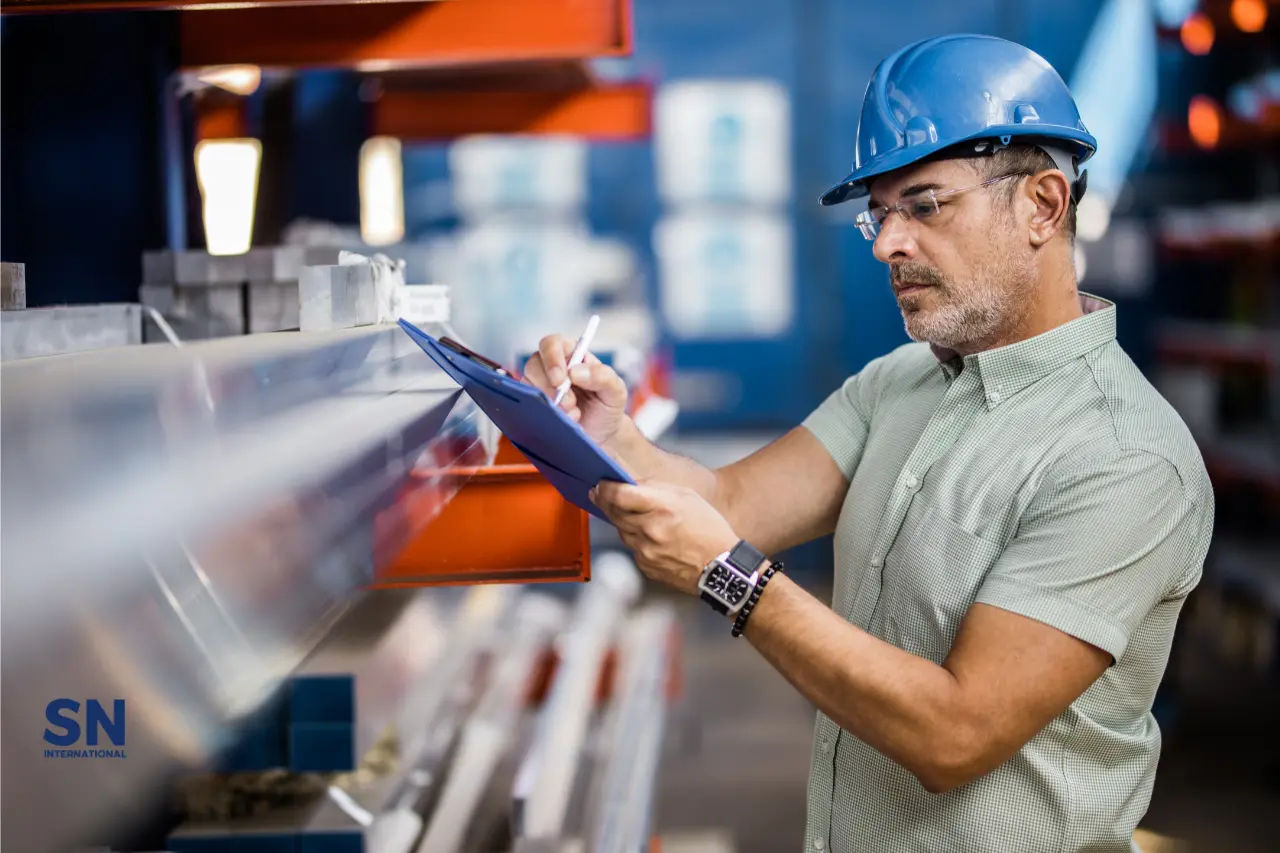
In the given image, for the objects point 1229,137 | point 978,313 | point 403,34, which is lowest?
point 978,313

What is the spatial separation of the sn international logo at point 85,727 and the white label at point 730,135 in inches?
295

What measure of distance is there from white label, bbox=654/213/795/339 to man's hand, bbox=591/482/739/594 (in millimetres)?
6733

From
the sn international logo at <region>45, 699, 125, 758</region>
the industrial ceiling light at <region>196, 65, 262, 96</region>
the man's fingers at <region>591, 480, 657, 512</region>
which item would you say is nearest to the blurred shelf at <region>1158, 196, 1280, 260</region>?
the industrial ceiling light at <region>196, 65, 262, 96</region>

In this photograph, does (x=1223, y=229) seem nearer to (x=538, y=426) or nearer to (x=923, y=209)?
(x=923, y=209)

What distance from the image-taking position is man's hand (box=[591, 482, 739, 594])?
5.10 feet

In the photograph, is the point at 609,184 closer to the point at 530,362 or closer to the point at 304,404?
the point at 530,362

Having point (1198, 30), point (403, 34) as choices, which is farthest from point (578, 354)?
point (1198, 30)

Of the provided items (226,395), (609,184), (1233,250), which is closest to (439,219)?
(609,184)

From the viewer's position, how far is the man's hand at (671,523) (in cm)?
155

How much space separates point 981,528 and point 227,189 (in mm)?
2373

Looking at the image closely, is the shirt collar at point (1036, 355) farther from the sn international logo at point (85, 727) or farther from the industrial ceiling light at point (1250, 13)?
the industrial ceiling light at point (1250, 13)

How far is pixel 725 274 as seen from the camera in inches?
324

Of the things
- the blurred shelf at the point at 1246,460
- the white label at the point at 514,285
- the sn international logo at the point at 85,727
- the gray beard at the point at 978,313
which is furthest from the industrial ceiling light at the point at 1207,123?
the sn international logo at the point at 85,727

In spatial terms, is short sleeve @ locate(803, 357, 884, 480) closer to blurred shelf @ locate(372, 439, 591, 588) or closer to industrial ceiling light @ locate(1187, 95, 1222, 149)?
blurred shelf @ locate(372, 439, 591, 588)
